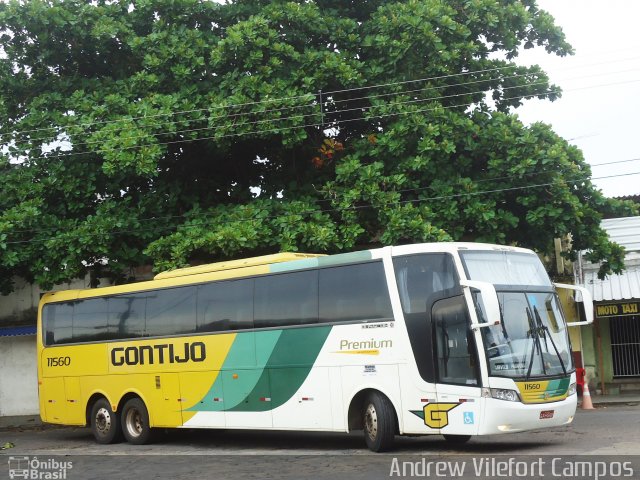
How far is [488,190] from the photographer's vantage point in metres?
19.3

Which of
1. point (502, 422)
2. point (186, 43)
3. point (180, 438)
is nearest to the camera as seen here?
point (502, 422)

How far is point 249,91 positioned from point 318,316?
6605 mm

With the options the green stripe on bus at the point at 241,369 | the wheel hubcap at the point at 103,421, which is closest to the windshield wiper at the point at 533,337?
the green stripe on bus at the point at 241,369

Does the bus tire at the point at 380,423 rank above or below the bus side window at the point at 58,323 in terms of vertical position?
below

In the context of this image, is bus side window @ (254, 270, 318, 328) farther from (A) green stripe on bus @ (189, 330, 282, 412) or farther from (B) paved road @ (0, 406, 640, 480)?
(B) paved road @ (0, 406, 640, 480)

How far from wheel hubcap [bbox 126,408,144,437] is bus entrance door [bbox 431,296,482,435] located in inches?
286

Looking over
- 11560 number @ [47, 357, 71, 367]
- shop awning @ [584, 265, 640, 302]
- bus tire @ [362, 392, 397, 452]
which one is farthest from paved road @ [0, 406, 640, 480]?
shop awning @ [584, 265, 640, 302]

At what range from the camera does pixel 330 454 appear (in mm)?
13625

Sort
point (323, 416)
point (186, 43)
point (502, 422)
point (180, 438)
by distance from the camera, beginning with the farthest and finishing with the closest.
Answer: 1. point (186, 43)
2. point (180, 438)
3. point (323, 416)
4. point (502, 422)

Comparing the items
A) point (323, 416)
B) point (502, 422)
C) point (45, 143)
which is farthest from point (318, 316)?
point (45, 143)

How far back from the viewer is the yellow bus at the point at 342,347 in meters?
12.6

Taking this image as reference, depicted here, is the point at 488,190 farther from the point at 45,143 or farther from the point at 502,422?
the point at 45,143
